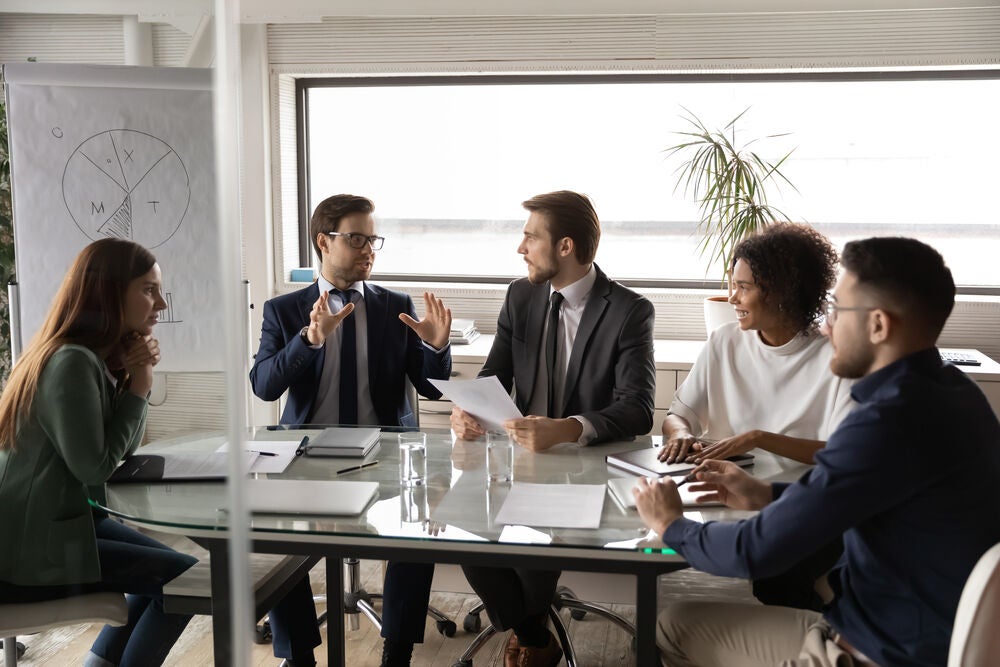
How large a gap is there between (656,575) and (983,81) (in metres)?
3.25

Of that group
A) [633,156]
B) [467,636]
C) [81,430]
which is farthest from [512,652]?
[633,156]

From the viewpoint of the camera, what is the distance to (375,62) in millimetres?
4223

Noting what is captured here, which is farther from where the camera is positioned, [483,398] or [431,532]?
[483,398]

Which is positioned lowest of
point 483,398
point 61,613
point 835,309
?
point 61,613

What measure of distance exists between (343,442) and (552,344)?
2.45ft

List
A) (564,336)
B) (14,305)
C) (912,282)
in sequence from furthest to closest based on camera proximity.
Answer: (564,336) → (912,282) → (14,305)

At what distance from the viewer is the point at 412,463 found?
2.08 meters

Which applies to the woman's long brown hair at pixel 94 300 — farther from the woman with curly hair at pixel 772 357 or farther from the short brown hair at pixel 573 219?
the short brown hair at pixel 573 219

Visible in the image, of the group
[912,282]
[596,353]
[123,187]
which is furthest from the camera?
[596,353]

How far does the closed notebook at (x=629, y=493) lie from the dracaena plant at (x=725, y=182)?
196 centimetres

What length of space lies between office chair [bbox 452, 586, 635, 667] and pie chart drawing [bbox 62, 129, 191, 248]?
167 cm

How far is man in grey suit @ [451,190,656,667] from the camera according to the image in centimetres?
236

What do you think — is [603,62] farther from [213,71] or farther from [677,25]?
[213,71]

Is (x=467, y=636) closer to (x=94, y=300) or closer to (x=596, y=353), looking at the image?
(x=596, y=353)
